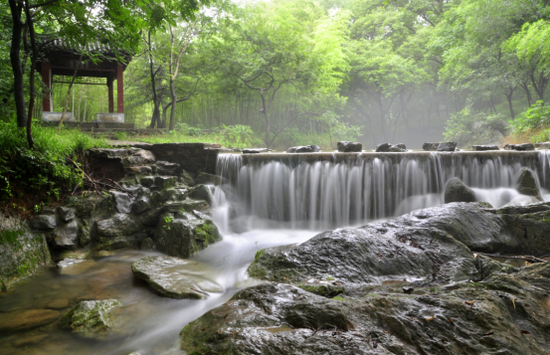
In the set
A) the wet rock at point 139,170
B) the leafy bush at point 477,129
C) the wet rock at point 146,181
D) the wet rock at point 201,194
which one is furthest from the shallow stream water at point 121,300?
the leafy bush at point 477,129

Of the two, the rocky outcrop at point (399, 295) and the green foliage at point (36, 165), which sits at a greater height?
the green foliage at point (36, 165)

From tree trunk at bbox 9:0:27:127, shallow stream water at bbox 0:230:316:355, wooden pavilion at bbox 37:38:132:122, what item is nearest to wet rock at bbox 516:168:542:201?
shallow stream water at bbox 0:230:316:355

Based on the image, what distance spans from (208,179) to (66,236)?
12.5 ft

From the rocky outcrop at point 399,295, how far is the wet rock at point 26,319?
2.08 meters

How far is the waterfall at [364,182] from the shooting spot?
27.2 ft

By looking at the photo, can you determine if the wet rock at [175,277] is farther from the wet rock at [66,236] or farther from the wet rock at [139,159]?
the wet rock at [139,159]

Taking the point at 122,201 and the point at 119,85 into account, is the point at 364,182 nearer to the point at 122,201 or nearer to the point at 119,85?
the point at 122,201

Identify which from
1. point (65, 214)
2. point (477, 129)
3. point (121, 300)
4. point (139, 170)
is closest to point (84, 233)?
point (65, 214)

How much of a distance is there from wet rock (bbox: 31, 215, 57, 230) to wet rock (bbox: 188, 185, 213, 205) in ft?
9.86

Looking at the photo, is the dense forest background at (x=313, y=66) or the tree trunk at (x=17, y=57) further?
the dense forest background at (x=313, y=66)

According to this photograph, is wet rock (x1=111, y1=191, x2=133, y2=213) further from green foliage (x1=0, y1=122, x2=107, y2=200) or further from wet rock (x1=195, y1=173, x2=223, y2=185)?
wet rock (x1=195, y1=173, x2=223, y2=185)

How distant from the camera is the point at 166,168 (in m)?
8.82

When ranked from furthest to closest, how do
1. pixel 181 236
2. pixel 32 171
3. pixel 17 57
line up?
pixel 181 236 → pixel 32 171 → pixel 17 57

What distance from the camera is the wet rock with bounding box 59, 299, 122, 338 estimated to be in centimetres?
350
